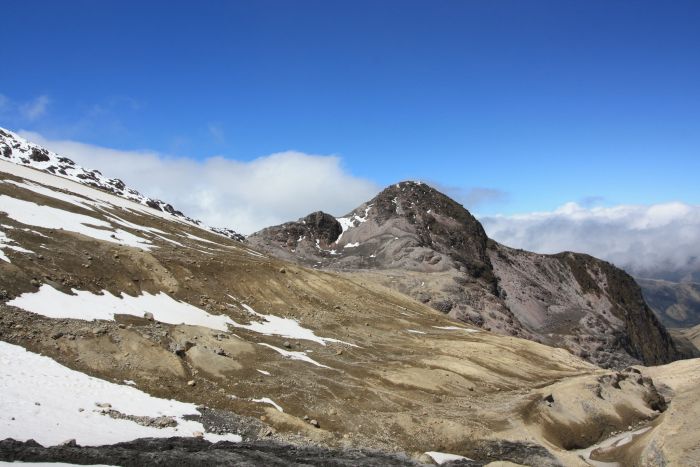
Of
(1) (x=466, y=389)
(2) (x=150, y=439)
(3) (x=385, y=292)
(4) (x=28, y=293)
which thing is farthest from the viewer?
(3) (x=385, y=292)

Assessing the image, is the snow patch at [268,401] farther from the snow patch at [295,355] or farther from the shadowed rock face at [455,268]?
the shadowed rock face at [455,268]

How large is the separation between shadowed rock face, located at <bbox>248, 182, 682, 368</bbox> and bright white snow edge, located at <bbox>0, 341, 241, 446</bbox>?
3713 inches

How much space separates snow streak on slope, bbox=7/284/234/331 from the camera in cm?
4025

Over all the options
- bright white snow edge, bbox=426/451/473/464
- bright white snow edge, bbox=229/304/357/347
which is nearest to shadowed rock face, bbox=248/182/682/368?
bright white snow edge, bbox=229/304/357/347

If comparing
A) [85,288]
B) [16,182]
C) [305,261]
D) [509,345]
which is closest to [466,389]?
[509,345]

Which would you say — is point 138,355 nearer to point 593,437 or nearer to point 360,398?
point 360,398

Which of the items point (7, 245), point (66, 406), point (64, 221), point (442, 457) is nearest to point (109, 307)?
point (7, 245)

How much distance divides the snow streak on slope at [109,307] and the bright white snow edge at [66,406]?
6.44 meters

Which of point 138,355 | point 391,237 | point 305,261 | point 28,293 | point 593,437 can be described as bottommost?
point 593,437

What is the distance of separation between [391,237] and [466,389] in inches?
4392

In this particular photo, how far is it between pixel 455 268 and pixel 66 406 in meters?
127

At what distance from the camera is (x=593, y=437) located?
47.8 m

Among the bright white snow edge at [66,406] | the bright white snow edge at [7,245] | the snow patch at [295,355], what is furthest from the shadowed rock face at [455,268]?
the bright white snow edge at [66,406]

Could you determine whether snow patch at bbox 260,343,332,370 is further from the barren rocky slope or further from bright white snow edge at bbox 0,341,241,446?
bright white snow edge at bbox 0,341,241,446
